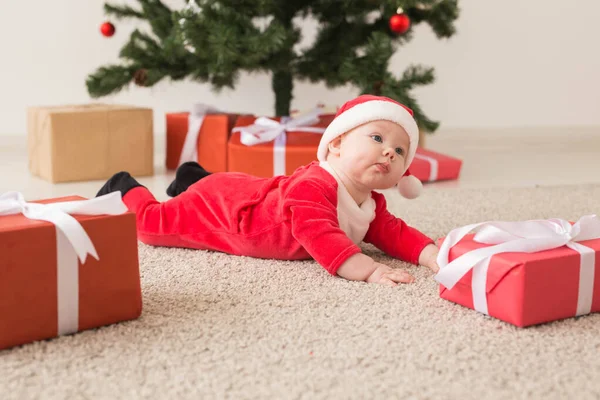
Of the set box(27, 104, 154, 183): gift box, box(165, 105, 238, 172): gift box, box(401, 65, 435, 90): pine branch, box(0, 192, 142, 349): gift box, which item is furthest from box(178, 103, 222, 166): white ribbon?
box(0, 192, 142, 349): gift box

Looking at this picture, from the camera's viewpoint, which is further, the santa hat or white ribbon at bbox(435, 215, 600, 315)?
the santa hat

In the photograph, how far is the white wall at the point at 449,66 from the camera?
2.46 metres

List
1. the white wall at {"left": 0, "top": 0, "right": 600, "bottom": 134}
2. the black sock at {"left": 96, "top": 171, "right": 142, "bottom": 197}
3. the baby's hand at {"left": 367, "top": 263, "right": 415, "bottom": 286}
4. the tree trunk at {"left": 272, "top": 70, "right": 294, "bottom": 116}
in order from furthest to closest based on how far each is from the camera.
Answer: the white wall at {"left": 0, "top": 0, "right": 600, "bottom": 134} < the tree trunk at {"left": 272, "top": 70, "right": 294, "bottom": 116} < the black sock at {"left": 96, "top": 171, "right": 142, "bottom": 197} < the baby's hand at {"left": 367, "top": 263, "right": 415, "bottom": 286}

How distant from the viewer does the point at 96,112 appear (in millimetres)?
2047

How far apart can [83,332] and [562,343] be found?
58cm

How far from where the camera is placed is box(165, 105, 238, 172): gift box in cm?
217

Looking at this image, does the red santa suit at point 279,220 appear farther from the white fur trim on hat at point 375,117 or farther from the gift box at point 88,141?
the gift box at point 88,141

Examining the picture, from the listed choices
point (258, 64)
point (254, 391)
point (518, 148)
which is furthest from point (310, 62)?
point (254, 391)

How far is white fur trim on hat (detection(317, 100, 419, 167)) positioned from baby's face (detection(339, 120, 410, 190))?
0.01 meters

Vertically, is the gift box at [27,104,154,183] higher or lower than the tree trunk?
lower

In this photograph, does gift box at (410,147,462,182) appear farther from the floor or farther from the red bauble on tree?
the red bauble on tree

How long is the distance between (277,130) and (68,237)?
49.3 inches

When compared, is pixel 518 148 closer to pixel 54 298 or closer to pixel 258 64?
pixel 258 64

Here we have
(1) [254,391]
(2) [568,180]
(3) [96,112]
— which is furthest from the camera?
(2) [568,180]
